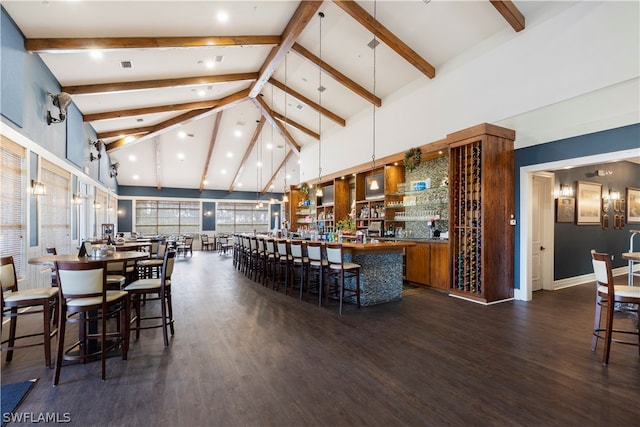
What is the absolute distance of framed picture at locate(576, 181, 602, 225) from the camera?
6434mm

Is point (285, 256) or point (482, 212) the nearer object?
point (482, 212)

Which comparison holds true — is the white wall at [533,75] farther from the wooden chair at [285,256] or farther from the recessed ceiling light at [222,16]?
the recessed ceiling light at [222,16]

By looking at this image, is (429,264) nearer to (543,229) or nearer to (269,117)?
(543,229)

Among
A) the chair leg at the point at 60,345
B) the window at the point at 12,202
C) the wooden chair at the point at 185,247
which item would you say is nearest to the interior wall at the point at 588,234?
the chair leg at the point at 60,345

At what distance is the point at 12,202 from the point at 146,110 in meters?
4.70

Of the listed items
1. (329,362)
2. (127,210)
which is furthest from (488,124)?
(127,210)

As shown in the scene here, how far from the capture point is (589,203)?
6.58 meters

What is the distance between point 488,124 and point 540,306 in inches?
120

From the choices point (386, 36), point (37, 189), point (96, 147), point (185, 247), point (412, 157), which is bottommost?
point (185, 247)

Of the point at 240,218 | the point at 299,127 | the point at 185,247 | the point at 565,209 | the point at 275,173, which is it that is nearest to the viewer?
the point at 565,209

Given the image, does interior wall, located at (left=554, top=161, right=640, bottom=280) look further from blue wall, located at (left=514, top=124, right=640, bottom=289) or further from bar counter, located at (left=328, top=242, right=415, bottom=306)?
bar counter, located at (left=328, top=242, right=415, bottom=306)

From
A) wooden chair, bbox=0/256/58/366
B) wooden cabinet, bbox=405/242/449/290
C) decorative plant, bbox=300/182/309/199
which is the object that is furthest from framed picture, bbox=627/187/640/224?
wooden chair, bbox=0/256/58/366

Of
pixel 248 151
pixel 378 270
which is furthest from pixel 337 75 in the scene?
pixel 248 151

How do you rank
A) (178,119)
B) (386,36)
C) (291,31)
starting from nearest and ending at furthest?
(291,31) → (386,36) → (178,119)
